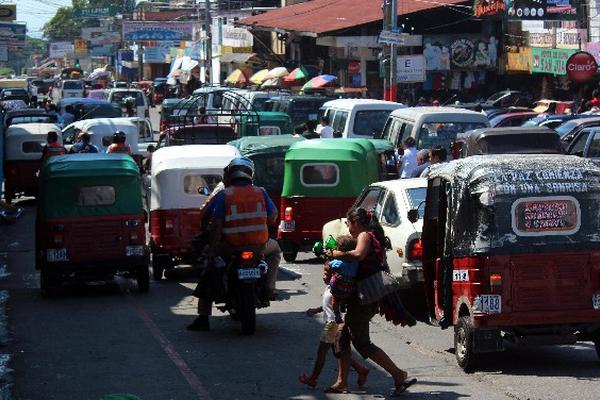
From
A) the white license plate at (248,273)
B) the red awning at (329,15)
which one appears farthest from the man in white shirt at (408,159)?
the red awning at (329,15)

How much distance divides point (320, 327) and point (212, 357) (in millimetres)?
2149

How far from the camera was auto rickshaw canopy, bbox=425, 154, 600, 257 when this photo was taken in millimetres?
11500

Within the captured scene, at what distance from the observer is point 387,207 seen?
53.0ft

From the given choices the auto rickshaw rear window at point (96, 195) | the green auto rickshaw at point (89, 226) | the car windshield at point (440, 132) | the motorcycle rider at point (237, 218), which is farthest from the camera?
the car windshield at point (440, 132)

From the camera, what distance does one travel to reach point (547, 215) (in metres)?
11.6

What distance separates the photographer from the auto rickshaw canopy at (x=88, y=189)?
1755 cm

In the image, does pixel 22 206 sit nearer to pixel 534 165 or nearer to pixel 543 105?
pixel 543 105

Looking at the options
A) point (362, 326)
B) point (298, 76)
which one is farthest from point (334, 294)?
point (298, 76)

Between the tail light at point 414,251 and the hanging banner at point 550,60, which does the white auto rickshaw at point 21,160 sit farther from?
the tail light at point 414,251

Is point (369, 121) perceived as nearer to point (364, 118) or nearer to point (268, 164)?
point (364, 118)

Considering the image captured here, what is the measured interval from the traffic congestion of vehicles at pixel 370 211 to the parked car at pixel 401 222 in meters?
0.02

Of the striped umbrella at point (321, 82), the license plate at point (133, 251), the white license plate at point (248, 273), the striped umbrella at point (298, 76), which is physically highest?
the striped umbrella at point (298, 76)

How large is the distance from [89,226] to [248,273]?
4450 millimetres

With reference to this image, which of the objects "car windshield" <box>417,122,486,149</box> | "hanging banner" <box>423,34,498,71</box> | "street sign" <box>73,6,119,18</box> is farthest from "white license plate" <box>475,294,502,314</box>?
"street sign" <box>73,6,119,18</box>
